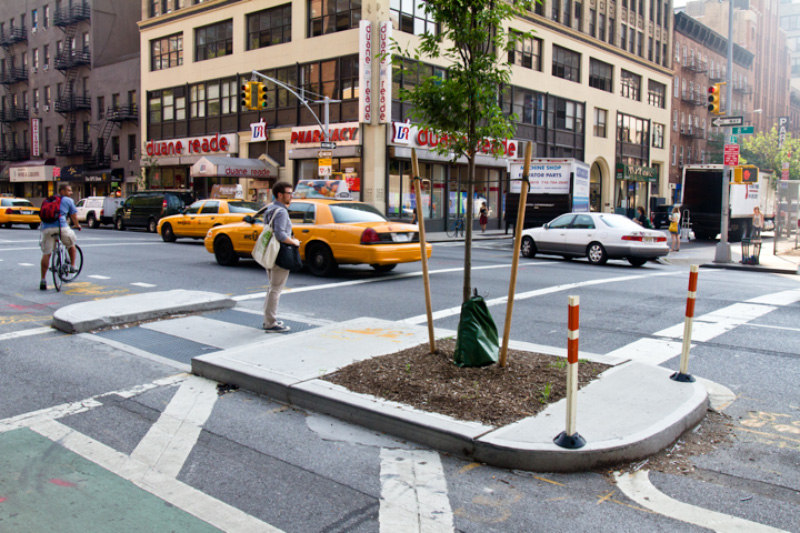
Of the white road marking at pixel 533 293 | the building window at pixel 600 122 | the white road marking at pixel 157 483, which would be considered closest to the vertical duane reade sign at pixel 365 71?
Result: the white road marking at pixel 533 293

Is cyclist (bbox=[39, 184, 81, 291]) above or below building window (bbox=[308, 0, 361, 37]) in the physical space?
below

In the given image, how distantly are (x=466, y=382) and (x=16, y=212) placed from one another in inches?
1313

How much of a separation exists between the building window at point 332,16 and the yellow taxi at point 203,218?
1404cm

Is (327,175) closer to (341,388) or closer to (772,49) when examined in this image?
(341,388)

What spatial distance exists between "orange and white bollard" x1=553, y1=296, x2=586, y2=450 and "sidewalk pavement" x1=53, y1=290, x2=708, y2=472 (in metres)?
0.06

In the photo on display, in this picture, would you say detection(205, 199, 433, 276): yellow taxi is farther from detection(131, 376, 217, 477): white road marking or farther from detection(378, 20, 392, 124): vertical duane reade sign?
detection(378, 20, 392, 124): vertical duane reade sign

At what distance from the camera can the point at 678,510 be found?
145 inches

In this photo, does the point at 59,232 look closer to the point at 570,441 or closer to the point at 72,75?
the point at 570,441

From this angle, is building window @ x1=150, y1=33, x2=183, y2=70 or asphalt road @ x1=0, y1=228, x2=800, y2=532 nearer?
asphalt road @ x1=0, y1=228, x2=800, y2=532

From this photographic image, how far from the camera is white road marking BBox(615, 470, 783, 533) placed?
3494mm

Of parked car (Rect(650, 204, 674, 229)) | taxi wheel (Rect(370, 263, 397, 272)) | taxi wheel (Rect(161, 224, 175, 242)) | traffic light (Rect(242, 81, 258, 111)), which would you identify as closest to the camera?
taxi wheel (Rect(370, 263, 397, 272))

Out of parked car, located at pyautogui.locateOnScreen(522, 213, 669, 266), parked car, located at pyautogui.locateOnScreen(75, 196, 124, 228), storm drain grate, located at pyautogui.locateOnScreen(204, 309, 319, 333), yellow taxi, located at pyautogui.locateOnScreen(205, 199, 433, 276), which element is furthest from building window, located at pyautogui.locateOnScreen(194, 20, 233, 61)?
storm drain grate, located at pyautogui.locateOnScreen(204, 309, 319, 333)

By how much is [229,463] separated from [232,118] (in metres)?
37.6

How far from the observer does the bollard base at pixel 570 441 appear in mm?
4246
